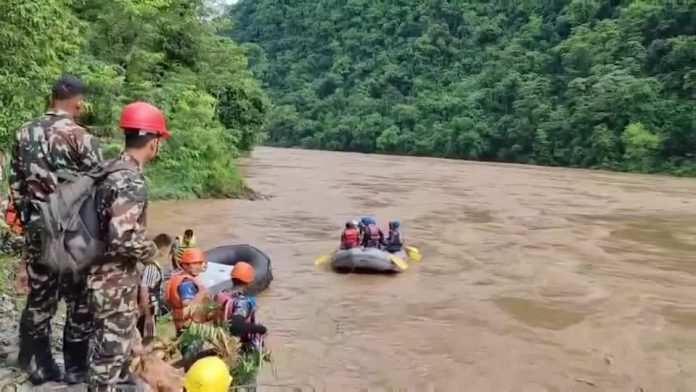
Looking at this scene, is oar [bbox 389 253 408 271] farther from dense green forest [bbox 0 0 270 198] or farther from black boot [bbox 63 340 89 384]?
black boot [bbox 63 340 89 384]

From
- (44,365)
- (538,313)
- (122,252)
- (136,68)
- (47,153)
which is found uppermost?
(136,68)

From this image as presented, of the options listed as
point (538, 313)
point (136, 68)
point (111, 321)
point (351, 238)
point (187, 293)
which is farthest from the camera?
point (136, 68)

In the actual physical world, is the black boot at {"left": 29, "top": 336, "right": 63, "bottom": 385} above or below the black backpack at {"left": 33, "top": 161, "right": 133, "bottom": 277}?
below

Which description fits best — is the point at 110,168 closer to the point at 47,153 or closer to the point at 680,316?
the point at 47,153

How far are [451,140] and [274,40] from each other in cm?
3534

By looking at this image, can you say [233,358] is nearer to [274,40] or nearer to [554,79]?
[554,79]

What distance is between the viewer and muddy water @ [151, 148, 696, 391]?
709 cm

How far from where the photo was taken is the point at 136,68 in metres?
17.5

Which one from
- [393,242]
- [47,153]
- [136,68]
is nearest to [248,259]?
[393,242]

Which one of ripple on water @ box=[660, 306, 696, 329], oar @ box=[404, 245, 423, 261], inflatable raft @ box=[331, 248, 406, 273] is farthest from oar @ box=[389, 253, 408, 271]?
ripple on water @ box=[660, 306, 696, 329]

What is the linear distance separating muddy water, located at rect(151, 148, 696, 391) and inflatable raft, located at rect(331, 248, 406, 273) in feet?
0.68

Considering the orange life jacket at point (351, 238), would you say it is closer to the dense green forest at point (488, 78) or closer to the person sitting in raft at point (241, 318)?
the person sitting in raft at point (241, 318)

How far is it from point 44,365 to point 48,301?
0.98ft

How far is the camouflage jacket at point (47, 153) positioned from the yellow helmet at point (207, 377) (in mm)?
1046
